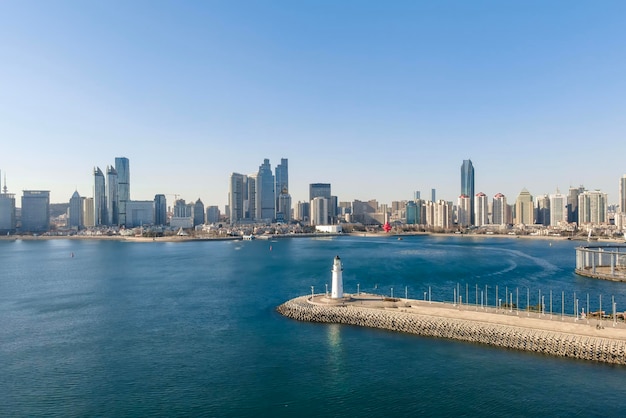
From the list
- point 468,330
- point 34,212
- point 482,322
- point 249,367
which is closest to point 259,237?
point 34,212

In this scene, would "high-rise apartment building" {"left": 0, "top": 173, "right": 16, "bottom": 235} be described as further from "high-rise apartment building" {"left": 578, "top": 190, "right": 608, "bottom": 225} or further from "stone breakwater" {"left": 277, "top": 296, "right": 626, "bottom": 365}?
"high-rise apartment building" {"left": 578, "top": 190, "right": 608, "bottom": 225}

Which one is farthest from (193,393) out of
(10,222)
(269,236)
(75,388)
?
(10,222)

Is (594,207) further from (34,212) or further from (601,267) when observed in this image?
(34,212)

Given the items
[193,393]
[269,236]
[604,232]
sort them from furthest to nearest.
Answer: [269,236] → [604,232] → [193,393]

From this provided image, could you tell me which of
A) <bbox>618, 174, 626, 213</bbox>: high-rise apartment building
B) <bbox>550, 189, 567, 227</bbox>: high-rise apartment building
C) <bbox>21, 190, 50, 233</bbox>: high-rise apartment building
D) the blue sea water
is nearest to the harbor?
the blue sea water

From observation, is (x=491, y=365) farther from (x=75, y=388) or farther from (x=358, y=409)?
(x=75, y=388)

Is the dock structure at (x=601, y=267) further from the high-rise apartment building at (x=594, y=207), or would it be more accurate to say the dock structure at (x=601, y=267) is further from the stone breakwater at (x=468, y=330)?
the high-rise apartment building at (x=594, y=207)
